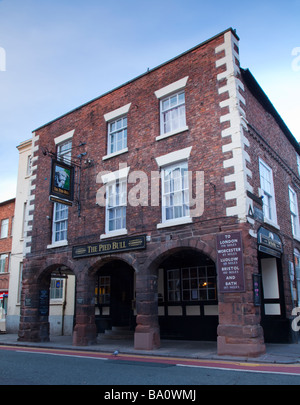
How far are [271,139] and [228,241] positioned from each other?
5721 millimetres

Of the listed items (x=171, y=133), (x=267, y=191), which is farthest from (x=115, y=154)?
(x=267, y=191)

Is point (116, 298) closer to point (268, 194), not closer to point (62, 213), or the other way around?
point (62, 213)

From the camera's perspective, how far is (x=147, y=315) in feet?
40.2

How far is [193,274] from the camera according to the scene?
14.9m

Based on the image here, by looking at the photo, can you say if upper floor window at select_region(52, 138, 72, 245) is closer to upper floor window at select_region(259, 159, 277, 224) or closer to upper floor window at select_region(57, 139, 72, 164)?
upper floor window at select_region(57, 139, 72, 164)

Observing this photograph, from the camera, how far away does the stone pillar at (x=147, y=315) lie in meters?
→ 12.0

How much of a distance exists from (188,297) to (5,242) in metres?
15.1

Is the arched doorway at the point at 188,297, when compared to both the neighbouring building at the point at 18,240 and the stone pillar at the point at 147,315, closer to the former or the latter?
the stone pillar at the point at 147,315

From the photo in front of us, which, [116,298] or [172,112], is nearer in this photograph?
[172,112]

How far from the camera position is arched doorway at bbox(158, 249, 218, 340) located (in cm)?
1430

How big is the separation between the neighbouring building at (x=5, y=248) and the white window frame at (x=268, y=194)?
1700cm

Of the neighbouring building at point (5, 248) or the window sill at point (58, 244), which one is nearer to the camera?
the window sill at point (58, 244)

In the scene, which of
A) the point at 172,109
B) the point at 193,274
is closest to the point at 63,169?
the point at 172,109

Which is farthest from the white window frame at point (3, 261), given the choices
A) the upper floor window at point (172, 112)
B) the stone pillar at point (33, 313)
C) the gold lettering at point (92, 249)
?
Result: the upper floor window at point (172, 112)
